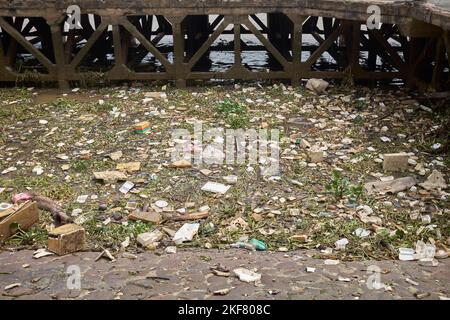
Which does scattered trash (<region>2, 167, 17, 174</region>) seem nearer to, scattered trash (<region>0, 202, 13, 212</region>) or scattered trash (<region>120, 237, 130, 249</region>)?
scattered trash (<region>0, 202, 13, 212</region>)

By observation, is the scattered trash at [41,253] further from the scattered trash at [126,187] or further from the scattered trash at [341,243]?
the scattered trash at [341,243]

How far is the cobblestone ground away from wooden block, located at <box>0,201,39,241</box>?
26cm

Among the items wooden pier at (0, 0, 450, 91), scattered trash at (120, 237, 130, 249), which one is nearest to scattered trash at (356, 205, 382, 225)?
scattered trash at (120, 237, 130, 249)

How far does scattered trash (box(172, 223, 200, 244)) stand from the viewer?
14.6ft

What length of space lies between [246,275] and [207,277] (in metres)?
0.31

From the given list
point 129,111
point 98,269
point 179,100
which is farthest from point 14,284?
point 179,100

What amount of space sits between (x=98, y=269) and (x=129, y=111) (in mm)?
3822

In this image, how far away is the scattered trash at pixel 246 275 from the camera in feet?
12.6

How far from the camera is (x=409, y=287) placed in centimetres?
373

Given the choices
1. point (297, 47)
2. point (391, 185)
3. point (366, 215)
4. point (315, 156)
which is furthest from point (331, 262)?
point (297, 47)

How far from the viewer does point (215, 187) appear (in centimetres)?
530

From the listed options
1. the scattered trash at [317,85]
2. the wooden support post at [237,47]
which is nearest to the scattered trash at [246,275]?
the scattered trash at [317,85]

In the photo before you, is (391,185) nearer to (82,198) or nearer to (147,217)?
(147,217)
